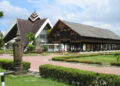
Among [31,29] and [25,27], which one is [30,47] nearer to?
[25,27]

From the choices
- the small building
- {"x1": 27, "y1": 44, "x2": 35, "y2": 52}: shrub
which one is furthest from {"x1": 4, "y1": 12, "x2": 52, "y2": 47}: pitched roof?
{"x1": 27, "y1": 44, "x2": 35, "y2": 52}: shrub

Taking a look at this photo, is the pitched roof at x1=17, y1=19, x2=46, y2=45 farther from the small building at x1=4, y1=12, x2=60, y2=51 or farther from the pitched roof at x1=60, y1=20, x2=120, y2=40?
the pitched roof at x1=60, y1=20, x2=120, y2=40

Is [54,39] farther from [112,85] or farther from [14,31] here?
[112,85]

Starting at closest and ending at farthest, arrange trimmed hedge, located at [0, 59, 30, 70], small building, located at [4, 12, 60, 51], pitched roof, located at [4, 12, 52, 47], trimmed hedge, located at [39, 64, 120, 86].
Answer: trimmed hedge, located at [39, 64, 120, 86] → trimmed hedge, located at [0, 59, 30, 70] → pitched roof, located at [4, 12, 52, 47] → small building, located at [4, 12, 60, 51]

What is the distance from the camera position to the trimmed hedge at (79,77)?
234 inches

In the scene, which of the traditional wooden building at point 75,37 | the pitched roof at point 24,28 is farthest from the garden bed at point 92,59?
the pitched roof at point 24,28

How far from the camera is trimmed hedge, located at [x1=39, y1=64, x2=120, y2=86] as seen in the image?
595 cm

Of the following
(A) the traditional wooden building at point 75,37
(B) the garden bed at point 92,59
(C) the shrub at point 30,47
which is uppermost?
(A) the traditional wooden building at point 75,37

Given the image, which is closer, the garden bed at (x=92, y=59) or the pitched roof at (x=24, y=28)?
the garden bed at (x=92, y=59)

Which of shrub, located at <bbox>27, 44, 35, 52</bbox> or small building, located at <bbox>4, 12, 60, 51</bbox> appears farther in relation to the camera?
small building, located at <bbox>4, 12, 60, 51</bbox>

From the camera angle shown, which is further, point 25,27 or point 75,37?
point 25,27

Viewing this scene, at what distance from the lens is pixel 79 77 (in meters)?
6.82

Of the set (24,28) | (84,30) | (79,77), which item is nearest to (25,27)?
(24,28)

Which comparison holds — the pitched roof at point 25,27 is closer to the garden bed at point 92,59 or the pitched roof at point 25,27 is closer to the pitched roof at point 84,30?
the pitched roof at point 84,30
